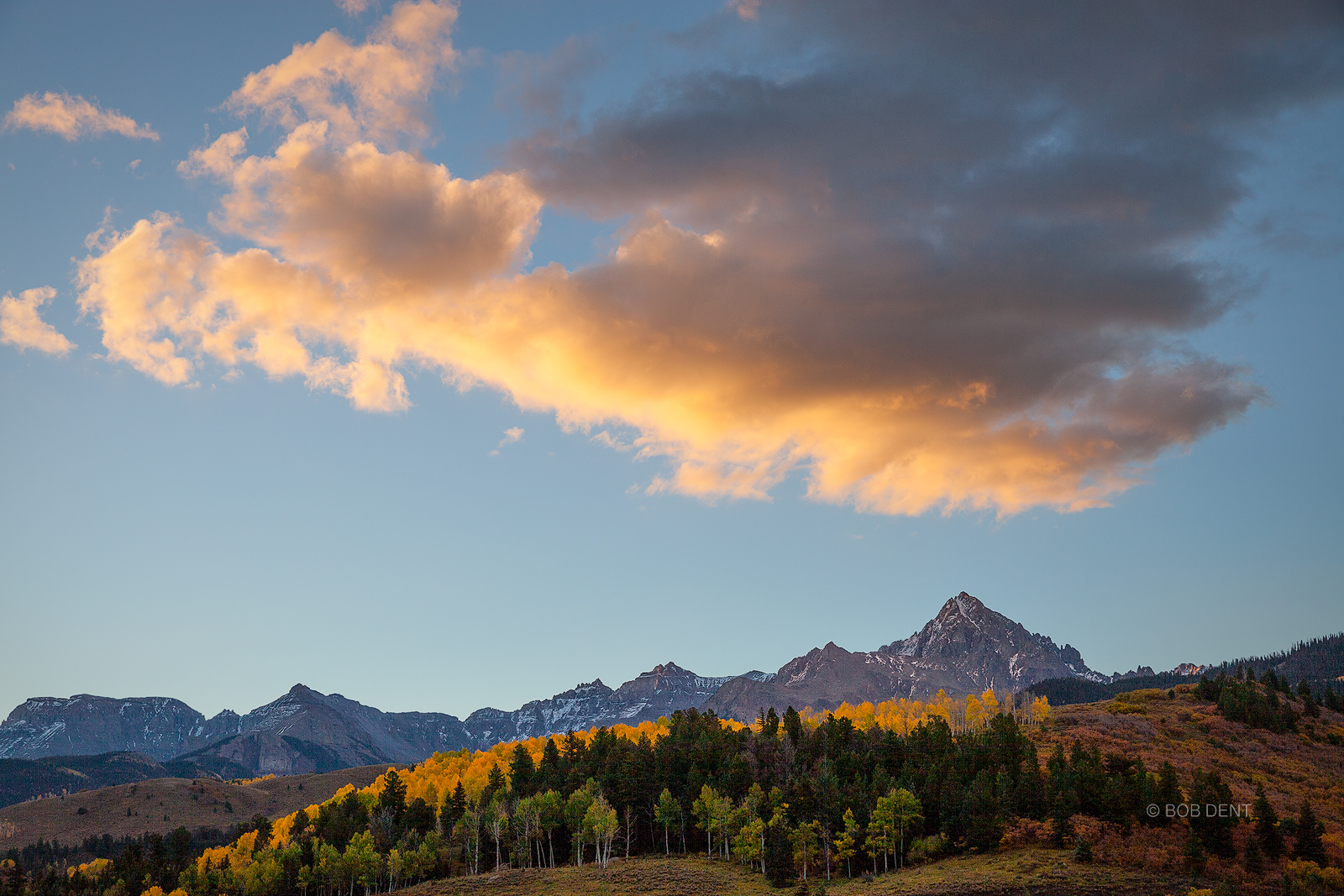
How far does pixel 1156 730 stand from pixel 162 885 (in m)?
207

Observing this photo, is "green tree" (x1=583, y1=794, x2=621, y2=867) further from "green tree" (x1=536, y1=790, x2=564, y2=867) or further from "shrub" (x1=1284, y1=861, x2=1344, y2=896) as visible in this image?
"shrub" (x1=1284, y1=861, x2=1344, y2=896)

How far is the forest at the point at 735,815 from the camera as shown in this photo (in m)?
124

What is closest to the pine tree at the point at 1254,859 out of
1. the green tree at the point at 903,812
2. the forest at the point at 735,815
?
the forest at the point at 735,815

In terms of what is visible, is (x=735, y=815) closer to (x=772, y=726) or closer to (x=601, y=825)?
(x=601, y=825)

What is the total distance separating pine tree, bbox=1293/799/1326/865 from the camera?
10681 cm

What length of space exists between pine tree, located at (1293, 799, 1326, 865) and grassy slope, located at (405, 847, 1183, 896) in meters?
17.0

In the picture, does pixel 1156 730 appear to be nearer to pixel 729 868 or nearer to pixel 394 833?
pixel 729 868

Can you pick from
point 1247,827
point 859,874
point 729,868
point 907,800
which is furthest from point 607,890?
point 1247,827

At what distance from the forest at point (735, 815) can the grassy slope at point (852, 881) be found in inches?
164

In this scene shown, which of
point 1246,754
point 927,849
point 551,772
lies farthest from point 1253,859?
point 551,772

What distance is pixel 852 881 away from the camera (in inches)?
4857

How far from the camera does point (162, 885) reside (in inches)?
6909

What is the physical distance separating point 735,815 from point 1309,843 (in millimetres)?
74063

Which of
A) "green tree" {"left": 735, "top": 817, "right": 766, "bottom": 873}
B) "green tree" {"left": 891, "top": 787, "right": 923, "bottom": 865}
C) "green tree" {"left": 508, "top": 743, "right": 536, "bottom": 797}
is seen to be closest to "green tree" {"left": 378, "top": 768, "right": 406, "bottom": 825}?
"green tree" {"left": 508, "top": 743, "right": 536, "bottom": 797}
